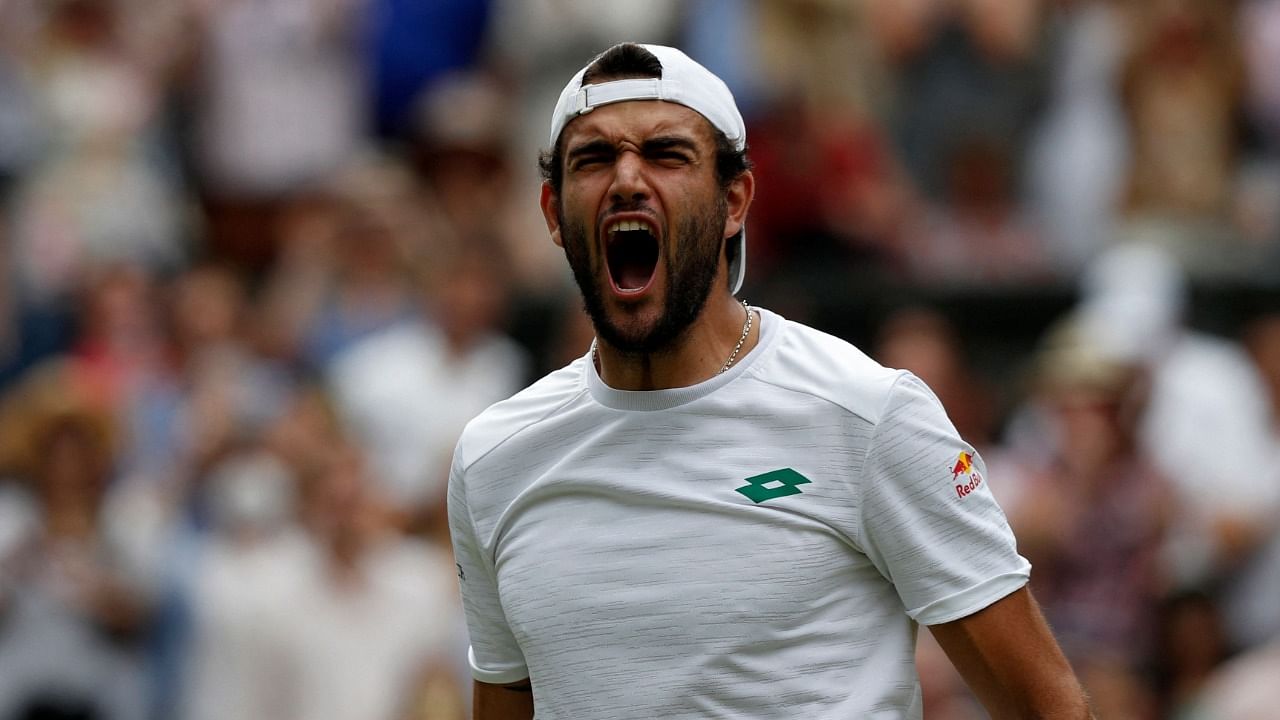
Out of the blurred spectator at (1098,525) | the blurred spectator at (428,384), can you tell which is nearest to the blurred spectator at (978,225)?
the blurred spectator at (428,384)

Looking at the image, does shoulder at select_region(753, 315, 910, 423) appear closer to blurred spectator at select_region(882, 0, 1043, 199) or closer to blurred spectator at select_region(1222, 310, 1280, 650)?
blurred spectator at select_region(1222, 310, 1280, 650)

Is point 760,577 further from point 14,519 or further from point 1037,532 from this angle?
point 14,519

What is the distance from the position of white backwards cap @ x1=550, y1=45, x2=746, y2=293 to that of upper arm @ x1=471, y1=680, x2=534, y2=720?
35.3 inches

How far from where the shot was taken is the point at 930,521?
3.34 metres

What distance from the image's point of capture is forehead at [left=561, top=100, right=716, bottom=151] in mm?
3439

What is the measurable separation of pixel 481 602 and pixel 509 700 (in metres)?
0.18

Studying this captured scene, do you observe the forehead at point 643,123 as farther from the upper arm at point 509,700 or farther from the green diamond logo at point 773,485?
the upper arm at point 509,700

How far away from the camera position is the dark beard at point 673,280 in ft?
11.3

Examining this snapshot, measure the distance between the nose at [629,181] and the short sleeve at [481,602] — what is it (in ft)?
1.85

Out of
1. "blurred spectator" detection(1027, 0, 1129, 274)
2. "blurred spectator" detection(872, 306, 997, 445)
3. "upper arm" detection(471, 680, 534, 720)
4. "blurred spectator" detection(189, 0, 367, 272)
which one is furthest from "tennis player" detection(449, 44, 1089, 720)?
"blurred spectator" detection(189, 0, 367, 272)

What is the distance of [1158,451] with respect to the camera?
26.2ft

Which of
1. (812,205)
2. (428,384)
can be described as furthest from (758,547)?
(812,205)

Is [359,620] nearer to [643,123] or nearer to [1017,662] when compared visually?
[643,123]

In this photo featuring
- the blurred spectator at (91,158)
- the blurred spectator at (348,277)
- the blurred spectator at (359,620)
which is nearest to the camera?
the blurred spectator at (359,620)
